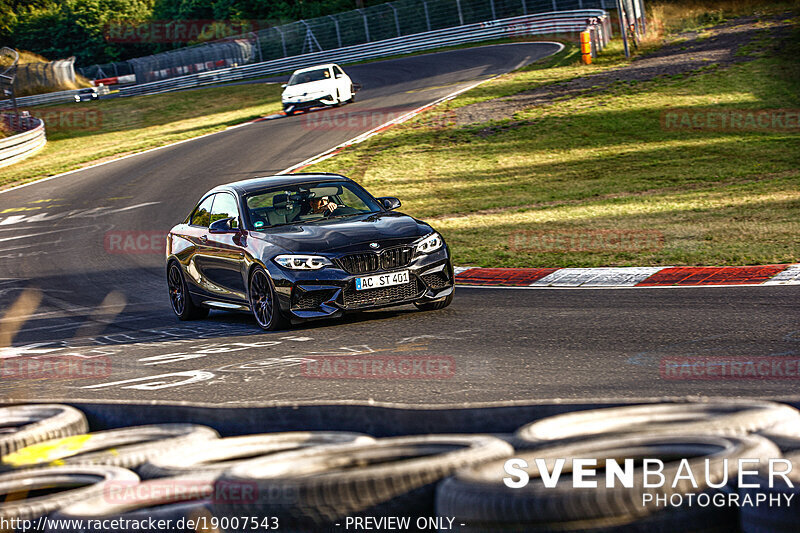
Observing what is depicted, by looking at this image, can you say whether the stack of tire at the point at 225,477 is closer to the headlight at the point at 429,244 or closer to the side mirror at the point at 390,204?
the headlight at the point at 429,244

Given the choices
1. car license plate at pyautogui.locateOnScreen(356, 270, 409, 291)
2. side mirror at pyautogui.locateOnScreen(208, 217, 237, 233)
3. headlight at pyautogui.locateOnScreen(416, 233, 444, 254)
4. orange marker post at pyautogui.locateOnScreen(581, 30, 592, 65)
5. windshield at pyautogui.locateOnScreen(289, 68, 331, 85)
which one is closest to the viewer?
car license plate at pyautogui.locateOnScreen(356, 270, 409, 291)

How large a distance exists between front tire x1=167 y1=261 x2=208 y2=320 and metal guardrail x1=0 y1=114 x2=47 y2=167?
79.3 ft

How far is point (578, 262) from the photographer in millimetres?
12711

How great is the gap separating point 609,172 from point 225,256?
11.8 metres

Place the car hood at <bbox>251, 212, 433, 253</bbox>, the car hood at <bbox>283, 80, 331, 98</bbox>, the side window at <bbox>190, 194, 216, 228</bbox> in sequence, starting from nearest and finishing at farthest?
1. the car hood at <bbox>251, 212, 433, 253</bbox>
2. the side window at <bbox>190, 194, 216, 228</bbox>
3. the car hood at <bbox>283, 80, 331, 98</bbox>

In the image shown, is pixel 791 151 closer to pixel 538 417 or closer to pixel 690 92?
pixel 690 92

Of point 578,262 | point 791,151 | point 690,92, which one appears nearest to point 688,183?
point 791,151

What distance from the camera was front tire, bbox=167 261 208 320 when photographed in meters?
11.9

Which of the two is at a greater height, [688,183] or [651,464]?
[651,464]

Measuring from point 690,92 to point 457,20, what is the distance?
30.9 m

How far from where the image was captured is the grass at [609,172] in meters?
13.5

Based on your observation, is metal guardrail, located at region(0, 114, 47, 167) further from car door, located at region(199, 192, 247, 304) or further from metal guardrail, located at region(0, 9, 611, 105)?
car door, located at region(199, 192, 247, 304)

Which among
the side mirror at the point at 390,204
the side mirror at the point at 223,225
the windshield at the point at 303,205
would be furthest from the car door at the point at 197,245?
the side mirror at the point at 390,204

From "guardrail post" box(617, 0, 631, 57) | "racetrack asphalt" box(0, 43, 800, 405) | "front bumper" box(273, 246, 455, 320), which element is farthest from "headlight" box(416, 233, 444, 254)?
"guardrail post" box(617, 0, 631, 57)
